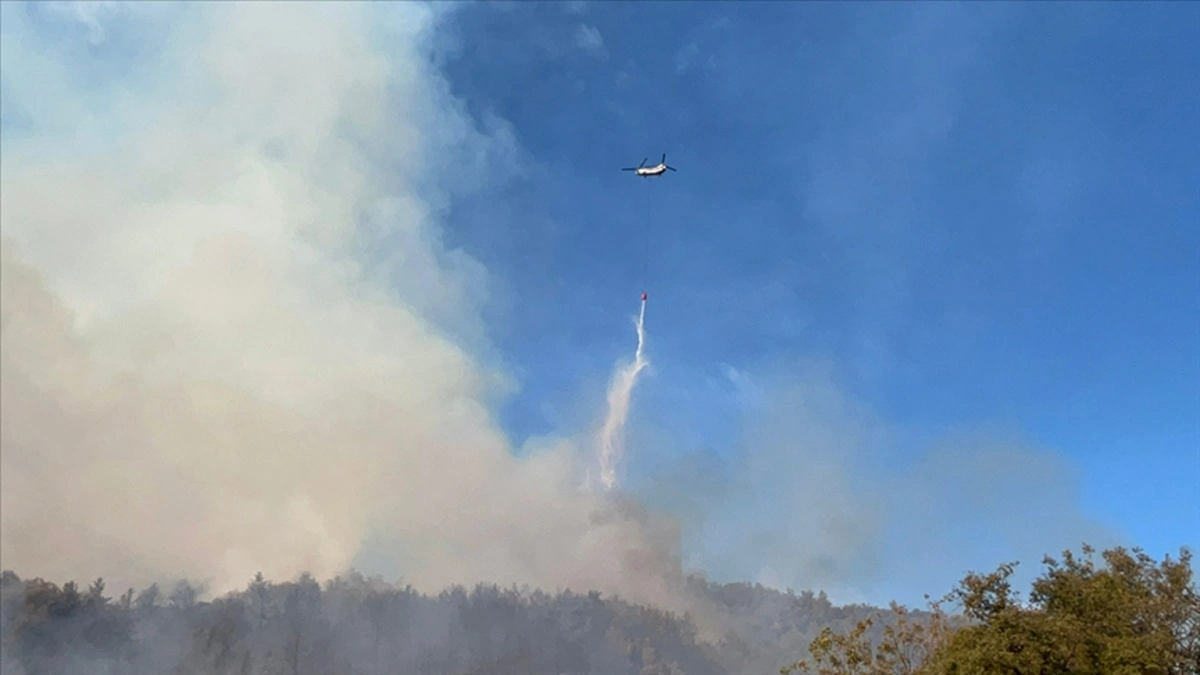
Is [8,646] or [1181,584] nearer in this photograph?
[1181,584]

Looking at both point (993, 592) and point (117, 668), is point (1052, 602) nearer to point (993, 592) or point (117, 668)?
point (993, 592)

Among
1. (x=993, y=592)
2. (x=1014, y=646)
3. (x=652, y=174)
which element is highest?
(x=652, y=174)

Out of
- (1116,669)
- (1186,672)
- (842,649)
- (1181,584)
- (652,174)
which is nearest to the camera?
(1116,669)

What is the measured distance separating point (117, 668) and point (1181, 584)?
21069 centimetres

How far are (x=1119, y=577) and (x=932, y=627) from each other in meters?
13.1

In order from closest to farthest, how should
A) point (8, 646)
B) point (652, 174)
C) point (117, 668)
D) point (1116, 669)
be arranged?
point (1116, 669) → point (652, 174) → point (8, 646) → point (117, 668)

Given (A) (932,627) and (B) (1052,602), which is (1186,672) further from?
(A) (932,627)

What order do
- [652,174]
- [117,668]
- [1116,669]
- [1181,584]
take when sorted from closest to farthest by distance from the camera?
[1116,669] < [1181,584] < [652,174] < [117,668]

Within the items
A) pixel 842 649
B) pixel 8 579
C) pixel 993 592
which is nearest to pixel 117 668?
pixel 8 579

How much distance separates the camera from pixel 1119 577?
5341 centimetres

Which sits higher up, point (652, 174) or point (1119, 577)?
point (652, 174)

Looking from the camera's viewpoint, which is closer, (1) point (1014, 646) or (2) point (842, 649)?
(1) point (1014, 646)

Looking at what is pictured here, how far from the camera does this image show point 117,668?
190500 mm

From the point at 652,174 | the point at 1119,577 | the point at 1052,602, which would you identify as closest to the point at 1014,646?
the point at 1052,602
